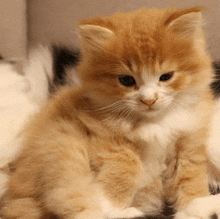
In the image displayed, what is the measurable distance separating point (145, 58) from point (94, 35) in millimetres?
186

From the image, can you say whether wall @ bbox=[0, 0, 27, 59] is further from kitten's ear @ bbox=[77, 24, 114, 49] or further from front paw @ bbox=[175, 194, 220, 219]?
front paw @ bbox=[175, 194, 220, 219]

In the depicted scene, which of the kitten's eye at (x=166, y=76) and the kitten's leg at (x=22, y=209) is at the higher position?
the kitten's eye at (x=166, y=76)

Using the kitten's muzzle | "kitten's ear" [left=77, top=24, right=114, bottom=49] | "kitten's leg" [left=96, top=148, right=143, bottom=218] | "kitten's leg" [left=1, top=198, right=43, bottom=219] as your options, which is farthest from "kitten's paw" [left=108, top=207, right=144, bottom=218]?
"kitten's ear" [left=77, top=24, right=114, bottom=49]

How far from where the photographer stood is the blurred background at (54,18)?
4.31 feet

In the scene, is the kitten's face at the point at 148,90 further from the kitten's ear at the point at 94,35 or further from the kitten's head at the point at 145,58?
the kitten's ear at the point at 94,35

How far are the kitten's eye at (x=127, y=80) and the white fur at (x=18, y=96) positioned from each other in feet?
1.60

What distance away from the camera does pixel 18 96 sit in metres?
1.21

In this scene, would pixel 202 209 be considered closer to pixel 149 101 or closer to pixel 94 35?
pixel 149 101

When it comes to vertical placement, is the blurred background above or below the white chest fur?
above

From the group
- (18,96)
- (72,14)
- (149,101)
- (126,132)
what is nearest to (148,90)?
(149,101)

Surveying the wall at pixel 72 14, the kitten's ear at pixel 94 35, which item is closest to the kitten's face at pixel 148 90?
the kitten's ear at pixel 94 35

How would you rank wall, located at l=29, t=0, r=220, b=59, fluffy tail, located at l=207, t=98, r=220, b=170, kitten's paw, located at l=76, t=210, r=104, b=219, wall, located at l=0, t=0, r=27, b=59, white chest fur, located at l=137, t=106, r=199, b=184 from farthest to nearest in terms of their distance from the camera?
1. wall, located at l=0, t=0, r=27, b=59
2. wall, located at l=29, t=0, r=220, b=59
3. fluffy tail, located at l=207, t=98, r=220, b=170
4. white chest fur, located at l=137, t=106, r=199, b=184
5. kitten's paw, located at l=76, t=210, r=104, b=219

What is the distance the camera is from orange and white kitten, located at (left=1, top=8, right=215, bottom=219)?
30.6 inches

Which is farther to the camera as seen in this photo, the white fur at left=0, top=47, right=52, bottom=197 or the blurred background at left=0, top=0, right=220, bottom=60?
the blurred background at left=0, top=0, right=220, bottom=60
